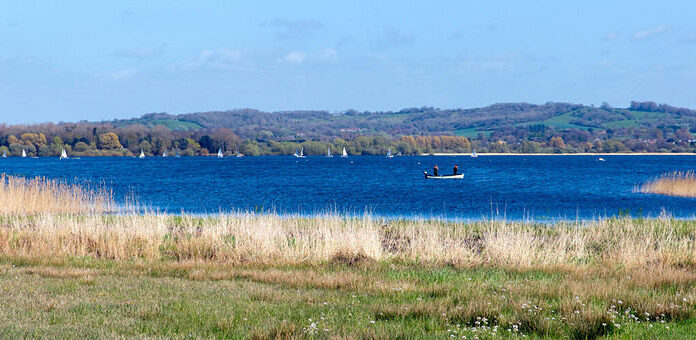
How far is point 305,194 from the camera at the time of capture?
5434 centimetres

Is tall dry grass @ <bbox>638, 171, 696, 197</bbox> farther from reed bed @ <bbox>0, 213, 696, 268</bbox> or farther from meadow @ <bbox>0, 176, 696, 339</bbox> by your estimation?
reed bed @ <bbox>0, 213, 696, 268</bbox>

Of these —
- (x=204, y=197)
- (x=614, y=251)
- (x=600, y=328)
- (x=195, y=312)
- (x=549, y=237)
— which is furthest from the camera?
(x=204, y=197)

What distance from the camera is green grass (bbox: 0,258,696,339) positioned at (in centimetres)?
854

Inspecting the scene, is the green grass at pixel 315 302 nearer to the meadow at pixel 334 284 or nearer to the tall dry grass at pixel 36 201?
the meadow at pixel 334 284

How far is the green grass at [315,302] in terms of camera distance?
854 cm

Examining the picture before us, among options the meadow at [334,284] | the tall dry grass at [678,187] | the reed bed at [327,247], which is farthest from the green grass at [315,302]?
the tall dry grass at [678,187]

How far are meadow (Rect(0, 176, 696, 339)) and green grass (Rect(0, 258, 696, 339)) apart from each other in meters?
0.03

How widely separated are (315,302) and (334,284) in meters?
1.48

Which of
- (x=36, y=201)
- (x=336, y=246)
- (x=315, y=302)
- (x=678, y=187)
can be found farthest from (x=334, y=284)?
(x=678, y=187)

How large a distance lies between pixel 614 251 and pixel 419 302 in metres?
7.95

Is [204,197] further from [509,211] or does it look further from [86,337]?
[86,337]

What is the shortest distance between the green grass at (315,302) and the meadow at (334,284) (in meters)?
0.03

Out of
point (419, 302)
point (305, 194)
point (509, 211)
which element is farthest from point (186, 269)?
point (305, 194)

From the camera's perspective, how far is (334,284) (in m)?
12.0
